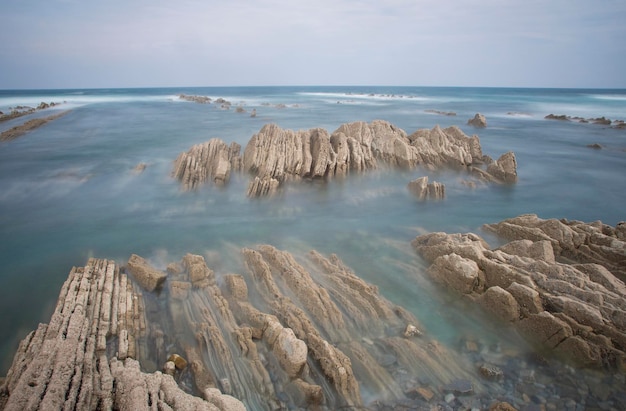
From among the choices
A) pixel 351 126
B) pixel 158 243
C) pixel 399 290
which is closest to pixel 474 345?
pixel 399 290

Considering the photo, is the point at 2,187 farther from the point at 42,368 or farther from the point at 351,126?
the point at 351,126

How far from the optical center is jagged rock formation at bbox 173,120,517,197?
1529cm

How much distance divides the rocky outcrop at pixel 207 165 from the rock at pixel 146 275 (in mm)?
6582

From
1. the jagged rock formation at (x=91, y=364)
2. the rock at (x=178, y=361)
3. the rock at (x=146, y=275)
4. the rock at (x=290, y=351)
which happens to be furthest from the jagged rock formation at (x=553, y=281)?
the rock at (x=146, y=275)

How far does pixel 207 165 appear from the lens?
1602 centimetres

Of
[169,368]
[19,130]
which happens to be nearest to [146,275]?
[169,368]

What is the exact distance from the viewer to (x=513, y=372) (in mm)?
5844

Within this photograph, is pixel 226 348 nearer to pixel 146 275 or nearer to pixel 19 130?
pixel 146 275

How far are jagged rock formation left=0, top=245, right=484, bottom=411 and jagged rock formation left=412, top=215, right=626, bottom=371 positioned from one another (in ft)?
5.80

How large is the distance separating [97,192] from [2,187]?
4.60 meters

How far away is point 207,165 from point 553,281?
45.4ft

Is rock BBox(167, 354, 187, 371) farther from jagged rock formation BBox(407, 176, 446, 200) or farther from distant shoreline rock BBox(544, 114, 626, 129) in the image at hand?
distant shoreline rock BBox(544, 114, 626, 129)

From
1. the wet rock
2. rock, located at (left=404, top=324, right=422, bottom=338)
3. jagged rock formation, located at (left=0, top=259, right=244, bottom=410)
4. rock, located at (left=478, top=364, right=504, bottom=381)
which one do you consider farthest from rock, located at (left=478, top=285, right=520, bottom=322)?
jagged rock formation, located at (left=0, top=259, right=244, bottom=410)

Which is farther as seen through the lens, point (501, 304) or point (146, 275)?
point (146, 275)
